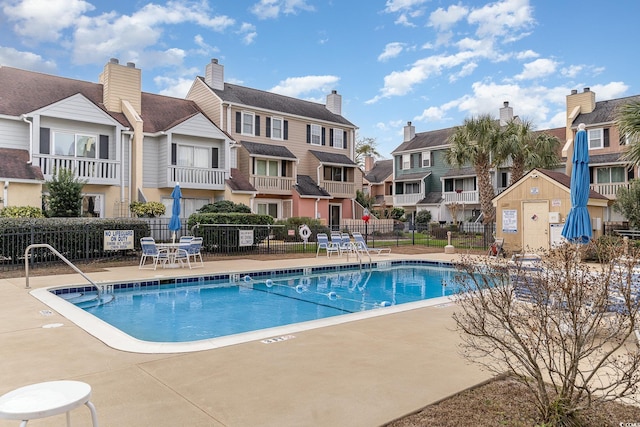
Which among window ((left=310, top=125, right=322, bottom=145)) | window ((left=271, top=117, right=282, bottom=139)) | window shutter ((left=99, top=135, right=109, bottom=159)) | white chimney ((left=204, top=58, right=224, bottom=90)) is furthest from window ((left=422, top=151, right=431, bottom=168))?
window shutter ((left=99, top=135, right=109, bottom=159))

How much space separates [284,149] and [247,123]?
9.93 ft

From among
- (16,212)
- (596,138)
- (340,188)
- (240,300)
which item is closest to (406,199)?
(340,188)

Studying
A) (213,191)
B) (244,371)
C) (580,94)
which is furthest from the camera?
(580,94)

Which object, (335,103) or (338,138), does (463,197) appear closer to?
(338,138)

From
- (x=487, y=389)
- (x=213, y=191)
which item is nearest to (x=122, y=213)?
(x=213, y=191)

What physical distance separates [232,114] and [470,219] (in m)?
21.3

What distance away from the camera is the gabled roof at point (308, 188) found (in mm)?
29270

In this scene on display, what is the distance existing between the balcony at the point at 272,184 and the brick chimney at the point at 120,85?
310 inches

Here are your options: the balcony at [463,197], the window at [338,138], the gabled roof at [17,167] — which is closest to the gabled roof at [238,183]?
the gabled roof at [17,167]

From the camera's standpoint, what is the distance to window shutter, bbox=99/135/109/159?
2127 centimetres

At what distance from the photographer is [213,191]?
81.7ft

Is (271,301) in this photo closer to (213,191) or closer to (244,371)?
(244,371)

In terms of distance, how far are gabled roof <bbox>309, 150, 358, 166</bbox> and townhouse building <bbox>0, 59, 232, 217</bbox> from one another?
8566 mm

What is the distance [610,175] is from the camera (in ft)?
96.3
